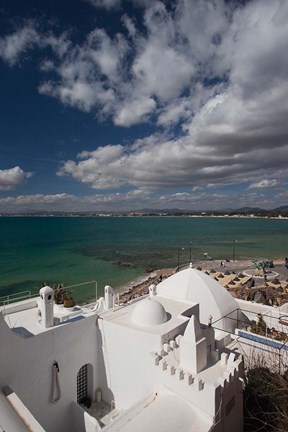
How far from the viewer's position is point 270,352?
14367 millimetres

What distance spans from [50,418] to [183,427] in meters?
6.70

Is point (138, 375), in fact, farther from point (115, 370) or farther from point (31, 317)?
point (31, 317)

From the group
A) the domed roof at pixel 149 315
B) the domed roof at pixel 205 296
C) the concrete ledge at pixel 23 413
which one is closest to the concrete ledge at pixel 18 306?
the concrete ledge at pixel 23 413

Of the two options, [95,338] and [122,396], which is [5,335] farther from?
[122,396]

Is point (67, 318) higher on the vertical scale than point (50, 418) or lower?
higher

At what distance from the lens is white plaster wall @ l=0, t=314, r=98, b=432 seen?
10.5m

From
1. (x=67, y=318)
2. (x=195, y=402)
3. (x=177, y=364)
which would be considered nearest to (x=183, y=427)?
(x=195, y=402)

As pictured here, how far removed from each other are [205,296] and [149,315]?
252 inches

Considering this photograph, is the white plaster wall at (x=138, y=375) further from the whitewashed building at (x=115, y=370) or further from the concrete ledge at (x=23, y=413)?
the concrete ledge at (x=23, y=413)

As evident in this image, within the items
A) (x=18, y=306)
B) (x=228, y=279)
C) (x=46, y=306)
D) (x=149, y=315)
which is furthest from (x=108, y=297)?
(x=228, y=279)

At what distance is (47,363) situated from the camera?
11.8 meters

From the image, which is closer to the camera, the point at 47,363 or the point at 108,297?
the point at 47,363

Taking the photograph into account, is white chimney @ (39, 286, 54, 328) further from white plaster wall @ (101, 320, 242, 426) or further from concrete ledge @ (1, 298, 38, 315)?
concrete ledge @ (1, 298, 38, 315)

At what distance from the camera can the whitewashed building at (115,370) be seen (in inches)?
367
